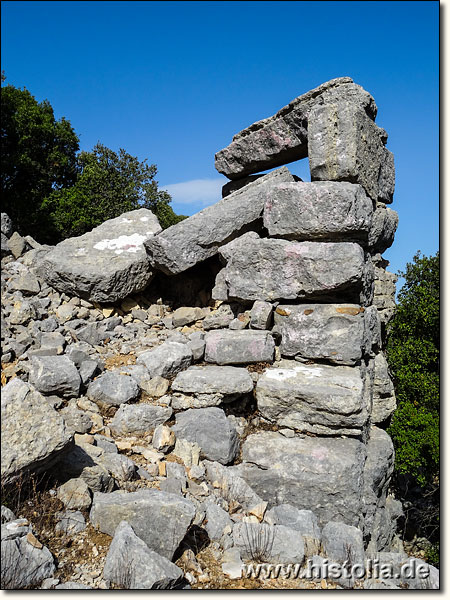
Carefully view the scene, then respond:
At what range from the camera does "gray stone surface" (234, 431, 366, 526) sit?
4.64 metres

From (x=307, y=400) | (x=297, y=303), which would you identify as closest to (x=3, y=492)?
(x=307, y=400)

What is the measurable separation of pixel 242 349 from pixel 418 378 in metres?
3.01

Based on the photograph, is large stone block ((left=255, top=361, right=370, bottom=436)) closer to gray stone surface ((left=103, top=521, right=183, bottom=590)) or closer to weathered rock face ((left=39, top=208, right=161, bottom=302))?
weathered rock face ((left=39, top=208, right=161, bottom=302))

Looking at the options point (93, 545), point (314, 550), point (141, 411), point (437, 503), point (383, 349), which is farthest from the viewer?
point (437, 503)

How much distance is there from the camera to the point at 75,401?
483 cm

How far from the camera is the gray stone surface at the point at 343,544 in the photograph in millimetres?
3703

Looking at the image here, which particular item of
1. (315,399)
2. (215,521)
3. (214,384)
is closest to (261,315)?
(214,384)

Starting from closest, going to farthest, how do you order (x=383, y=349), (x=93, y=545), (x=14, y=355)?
(x=93, y=545) → (x=14, y=355) → (x=383, y=349)

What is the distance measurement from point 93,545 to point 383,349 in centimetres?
532

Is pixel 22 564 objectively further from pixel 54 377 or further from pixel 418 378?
pixel 418 378

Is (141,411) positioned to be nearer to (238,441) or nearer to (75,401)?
(75,401)

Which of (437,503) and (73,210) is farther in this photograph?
(73,210)

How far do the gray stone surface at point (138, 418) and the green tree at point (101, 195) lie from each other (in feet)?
25.5

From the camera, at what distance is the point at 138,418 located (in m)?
4.76
